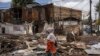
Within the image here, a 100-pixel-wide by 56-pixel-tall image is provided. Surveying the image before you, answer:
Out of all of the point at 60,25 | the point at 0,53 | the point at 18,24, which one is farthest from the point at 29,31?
the point at 0,53

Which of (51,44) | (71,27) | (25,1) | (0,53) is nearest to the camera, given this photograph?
(51,44)

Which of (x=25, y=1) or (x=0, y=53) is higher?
(x=25, y=1)

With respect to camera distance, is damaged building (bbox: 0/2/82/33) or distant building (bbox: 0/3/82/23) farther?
distant building (bbox: 0/3/82/23)

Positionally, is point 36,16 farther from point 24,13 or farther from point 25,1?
point 25,1

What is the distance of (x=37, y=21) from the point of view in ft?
149

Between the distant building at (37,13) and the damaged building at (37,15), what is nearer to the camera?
the damaged building at (37,15)

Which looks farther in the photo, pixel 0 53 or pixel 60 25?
pixel 60 25

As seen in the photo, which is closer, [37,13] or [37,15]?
[37,15]

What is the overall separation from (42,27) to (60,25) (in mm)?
4372

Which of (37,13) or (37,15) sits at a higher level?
(37,13)

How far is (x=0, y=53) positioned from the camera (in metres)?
16.7

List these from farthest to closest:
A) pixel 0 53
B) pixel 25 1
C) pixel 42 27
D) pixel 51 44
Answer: pixel 25 1 < pixel 42 27 < pixel 0 53 < pixel 51 44

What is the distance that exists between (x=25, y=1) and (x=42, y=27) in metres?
10.7

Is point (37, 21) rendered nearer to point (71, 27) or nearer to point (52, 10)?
point (52, 10)
